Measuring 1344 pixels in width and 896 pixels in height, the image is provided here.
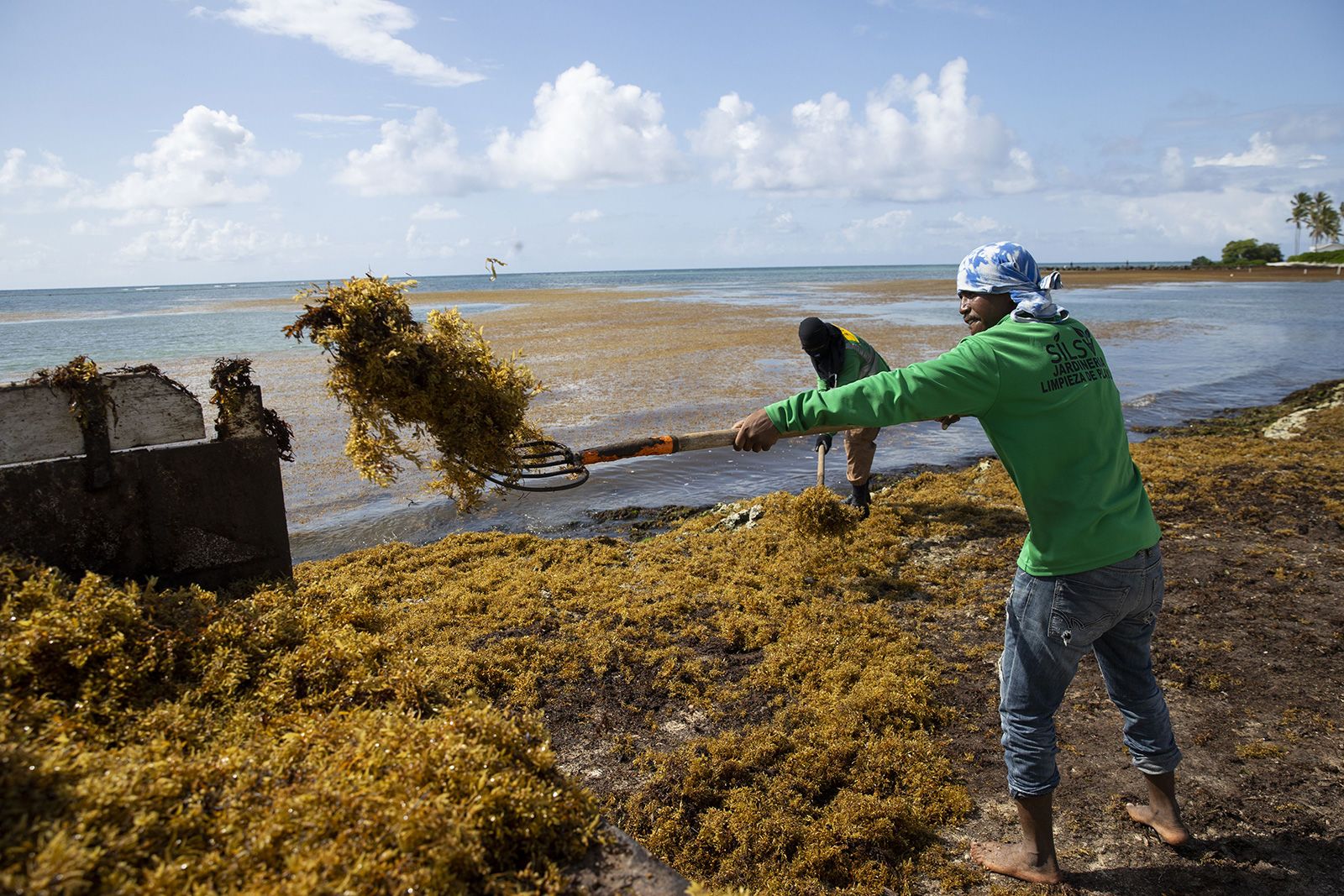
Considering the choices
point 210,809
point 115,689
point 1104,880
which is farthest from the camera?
point 1104,880

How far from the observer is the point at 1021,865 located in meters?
3.17

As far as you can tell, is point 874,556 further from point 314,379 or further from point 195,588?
point 314,379

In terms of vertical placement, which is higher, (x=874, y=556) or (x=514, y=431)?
(x=514, y=431)

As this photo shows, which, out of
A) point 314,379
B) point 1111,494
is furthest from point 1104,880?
point 314,379

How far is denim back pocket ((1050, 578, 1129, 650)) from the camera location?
9.80 ft

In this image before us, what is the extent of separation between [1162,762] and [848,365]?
15.9 feet

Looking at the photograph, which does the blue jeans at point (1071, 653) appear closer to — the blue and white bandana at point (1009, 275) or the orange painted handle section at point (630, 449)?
the blue and white bandana at point (1009, 275)

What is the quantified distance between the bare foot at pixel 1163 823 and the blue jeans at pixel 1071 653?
225 mm

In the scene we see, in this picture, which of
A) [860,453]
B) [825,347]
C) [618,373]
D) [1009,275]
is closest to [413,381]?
[1009,275]

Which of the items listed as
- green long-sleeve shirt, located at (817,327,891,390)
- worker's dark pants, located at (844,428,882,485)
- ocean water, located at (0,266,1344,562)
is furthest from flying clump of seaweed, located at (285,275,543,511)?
worker's dark pants, located at (844,428,882,485)

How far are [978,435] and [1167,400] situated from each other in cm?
569

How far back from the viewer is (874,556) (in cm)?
665

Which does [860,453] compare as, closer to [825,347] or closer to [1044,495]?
[825,347]

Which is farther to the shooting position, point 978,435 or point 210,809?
point 978,435
